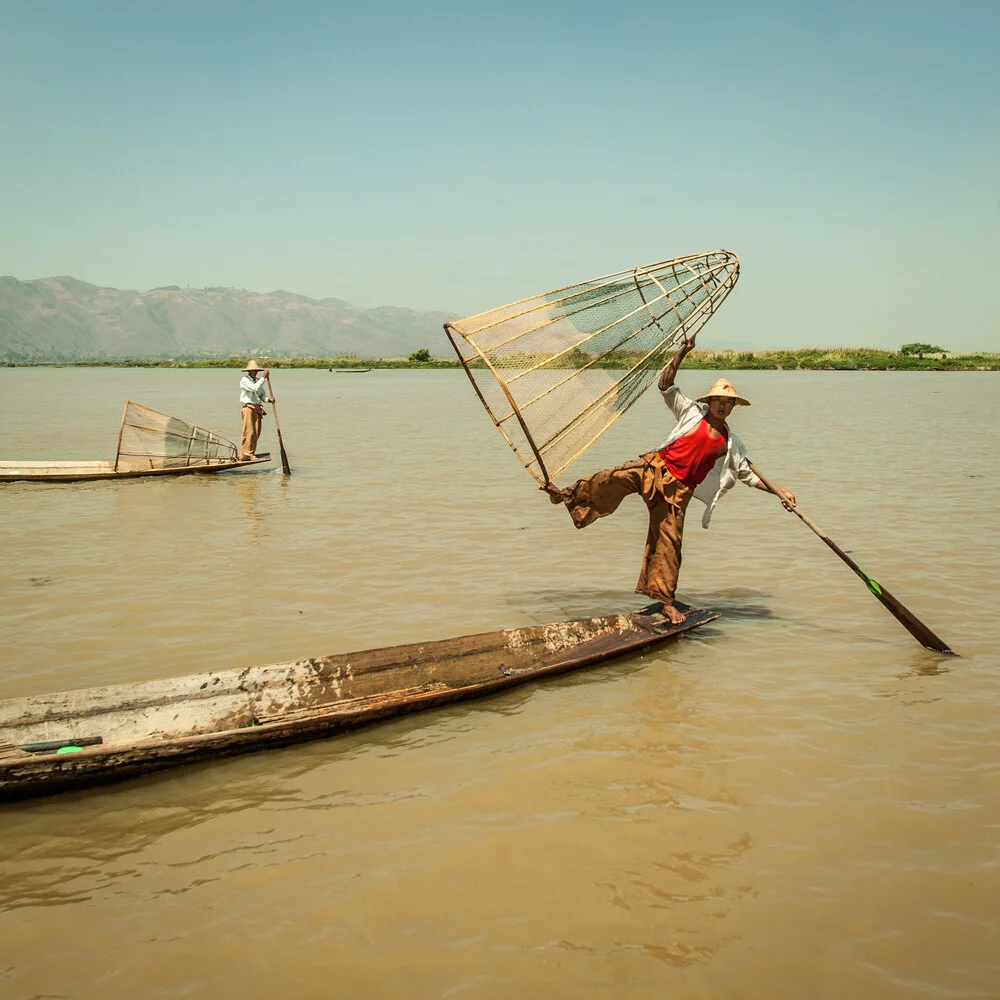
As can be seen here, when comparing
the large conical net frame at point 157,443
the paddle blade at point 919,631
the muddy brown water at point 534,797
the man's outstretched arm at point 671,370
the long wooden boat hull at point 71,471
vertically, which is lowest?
the muddy brown water at point 534,797

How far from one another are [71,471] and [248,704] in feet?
27.2

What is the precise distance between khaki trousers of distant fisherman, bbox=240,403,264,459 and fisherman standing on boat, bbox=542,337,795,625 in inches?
327

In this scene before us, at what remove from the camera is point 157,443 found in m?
11.6

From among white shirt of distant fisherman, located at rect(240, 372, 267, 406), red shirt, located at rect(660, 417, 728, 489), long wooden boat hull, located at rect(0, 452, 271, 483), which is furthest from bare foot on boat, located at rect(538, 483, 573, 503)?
white shirt of distant fisherman, located at rect(240, 372, 267, 406)

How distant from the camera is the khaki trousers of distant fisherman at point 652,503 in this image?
5145 mm

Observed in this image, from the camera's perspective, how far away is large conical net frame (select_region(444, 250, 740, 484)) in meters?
5.02

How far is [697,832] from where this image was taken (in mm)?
3219

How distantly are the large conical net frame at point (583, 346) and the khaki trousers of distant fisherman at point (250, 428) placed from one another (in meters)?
7.97

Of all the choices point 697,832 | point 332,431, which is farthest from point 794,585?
point 332,431

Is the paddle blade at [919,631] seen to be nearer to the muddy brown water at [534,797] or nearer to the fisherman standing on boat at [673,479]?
the muddy brown water at [534,797]

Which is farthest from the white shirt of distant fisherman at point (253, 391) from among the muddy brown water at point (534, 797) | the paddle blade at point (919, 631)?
the paddle blade at point (919, 631)

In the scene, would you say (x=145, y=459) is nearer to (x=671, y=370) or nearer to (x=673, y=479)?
(x=673, y=479)

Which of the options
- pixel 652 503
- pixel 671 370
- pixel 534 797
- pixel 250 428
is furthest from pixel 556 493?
pixel 250 428

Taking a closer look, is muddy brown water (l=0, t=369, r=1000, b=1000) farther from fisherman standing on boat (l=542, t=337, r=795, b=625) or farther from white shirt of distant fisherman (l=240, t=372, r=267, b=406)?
white shirt of distant fisherman (l=240, t=372, r=267, b=406)
